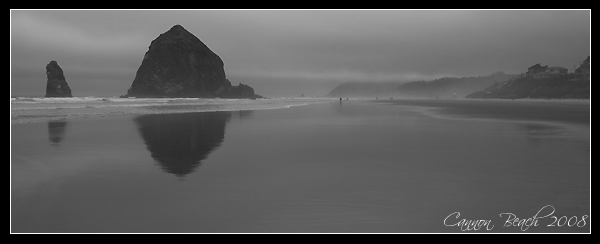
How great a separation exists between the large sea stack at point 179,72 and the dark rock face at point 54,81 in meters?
28.3

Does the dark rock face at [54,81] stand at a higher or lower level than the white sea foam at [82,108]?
higher

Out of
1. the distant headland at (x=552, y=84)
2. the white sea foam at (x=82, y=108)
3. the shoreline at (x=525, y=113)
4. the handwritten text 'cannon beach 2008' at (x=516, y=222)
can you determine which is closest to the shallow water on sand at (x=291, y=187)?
the handwritten text 'cannon beach 2008' at (x=516, y=222)

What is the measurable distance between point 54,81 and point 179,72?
42971mm

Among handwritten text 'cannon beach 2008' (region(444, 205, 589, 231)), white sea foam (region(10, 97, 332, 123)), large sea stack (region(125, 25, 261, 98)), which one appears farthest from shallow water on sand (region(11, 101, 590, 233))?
large sea stack (region(125, 25, 261, 98))

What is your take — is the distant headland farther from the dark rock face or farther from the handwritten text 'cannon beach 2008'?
the dark rock face

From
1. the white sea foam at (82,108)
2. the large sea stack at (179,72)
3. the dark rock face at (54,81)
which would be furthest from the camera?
the large sea stack at (179,72)

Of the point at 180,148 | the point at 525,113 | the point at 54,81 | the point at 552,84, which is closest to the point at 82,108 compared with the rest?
the point at 180,148

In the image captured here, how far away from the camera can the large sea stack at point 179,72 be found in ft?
458

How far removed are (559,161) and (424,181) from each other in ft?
14.7

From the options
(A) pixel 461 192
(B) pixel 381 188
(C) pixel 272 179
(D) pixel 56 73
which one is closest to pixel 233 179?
(C) pixel 272 179

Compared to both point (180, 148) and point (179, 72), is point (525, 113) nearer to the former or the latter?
point (180, 148)

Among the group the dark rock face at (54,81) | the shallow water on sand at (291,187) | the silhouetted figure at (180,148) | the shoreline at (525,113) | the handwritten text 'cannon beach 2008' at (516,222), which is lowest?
the handwritten text 'cannon beach 2008' at (516,222)

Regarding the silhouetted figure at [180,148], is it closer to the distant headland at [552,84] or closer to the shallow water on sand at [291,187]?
the shallow water on sand at [291,187]

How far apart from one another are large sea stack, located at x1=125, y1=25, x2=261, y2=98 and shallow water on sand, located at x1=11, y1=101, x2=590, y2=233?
135m
